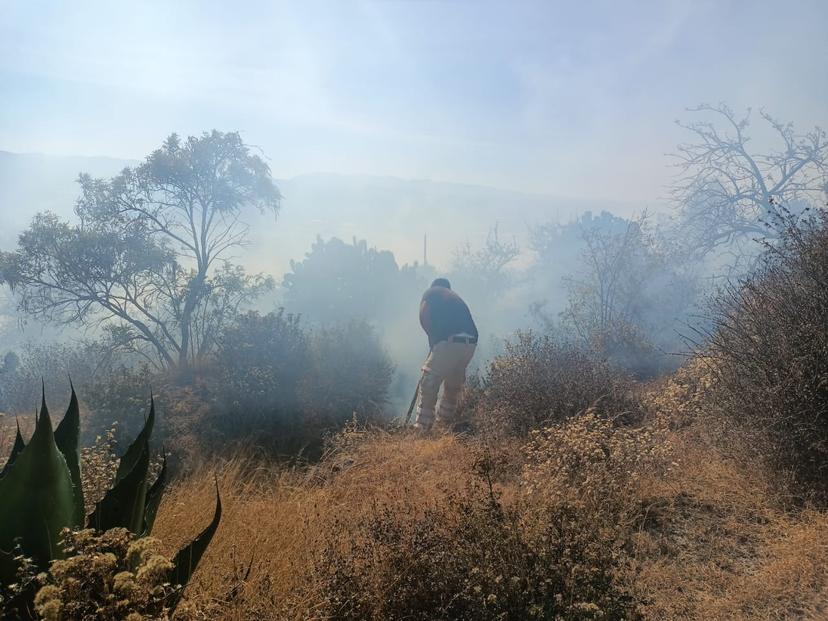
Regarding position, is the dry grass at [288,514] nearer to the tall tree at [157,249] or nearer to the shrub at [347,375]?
the shrub at [347,375]

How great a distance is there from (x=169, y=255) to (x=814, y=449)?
13160 mm

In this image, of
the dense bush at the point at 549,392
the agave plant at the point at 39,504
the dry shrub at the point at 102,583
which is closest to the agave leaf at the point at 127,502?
the agave plant at the point at 39,504

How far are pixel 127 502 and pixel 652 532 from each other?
3244 mm

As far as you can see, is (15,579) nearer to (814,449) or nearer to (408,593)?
(408,593)

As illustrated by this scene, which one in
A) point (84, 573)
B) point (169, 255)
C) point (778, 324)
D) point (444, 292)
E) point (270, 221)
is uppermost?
point (270, 221)

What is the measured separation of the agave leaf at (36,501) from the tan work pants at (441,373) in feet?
19.3

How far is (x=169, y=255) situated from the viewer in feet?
42.1

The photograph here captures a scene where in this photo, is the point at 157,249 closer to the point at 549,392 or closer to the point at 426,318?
the point at 426,318

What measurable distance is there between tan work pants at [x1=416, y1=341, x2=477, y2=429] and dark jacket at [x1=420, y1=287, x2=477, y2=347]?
177mm

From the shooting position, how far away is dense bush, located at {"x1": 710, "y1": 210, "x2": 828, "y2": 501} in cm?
348

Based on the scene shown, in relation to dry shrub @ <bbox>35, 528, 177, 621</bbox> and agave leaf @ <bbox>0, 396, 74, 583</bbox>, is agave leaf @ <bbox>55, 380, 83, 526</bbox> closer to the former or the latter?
agave leaf @ <bbox>0, 396, 74, 583</bbox>

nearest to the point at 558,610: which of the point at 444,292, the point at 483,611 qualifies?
the point at 483,611

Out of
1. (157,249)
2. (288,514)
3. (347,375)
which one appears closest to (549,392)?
(288,514)

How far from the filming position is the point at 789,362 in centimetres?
361
